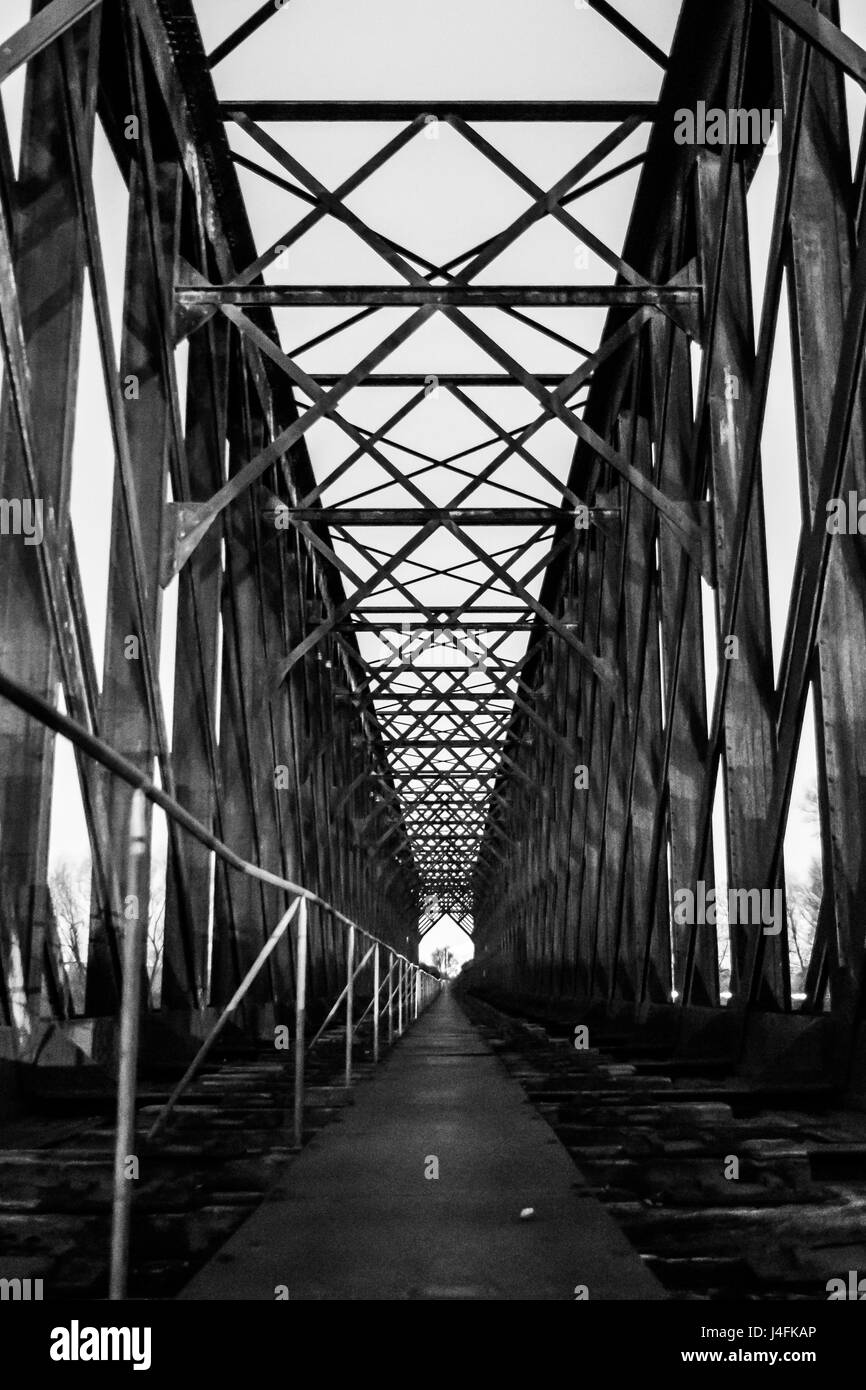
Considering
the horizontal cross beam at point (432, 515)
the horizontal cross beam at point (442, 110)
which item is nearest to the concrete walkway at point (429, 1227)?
the horizontal cross beam at point (442, 110)

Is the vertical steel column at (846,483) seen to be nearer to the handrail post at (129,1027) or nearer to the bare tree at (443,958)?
the handrail post at (129,1027)

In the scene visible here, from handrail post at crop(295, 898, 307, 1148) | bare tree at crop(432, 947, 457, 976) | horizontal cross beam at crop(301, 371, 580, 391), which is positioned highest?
horizontal cross beam at crop(301, 371, 580, 391)

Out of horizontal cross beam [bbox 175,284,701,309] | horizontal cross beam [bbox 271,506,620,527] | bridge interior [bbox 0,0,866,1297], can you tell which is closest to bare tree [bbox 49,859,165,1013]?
bridge interior [bbox 0,0,866,1297]

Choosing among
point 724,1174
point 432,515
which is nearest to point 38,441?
point 724,1174

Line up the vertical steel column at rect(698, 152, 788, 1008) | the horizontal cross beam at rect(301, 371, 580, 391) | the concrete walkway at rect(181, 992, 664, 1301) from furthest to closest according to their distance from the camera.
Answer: the horizontal cross beam at rect(301, 371, 580, 391) → the vertical steel column at rect(698, 152, 788, 1008) → the concrete walkway at rect(181, 992, 664, 1301)

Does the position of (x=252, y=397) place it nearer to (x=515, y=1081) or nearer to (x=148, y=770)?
(x=148, y=770)

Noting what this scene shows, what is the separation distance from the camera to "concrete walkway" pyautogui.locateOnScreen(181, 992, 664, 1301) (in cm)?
271

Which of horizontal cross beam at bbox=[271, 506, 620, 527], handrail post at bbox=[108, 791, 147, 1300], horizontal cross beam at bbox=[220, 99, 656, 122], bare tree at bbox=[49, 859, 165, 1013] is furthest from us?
horizontal cross beam at bbox=[271, 506, 620, 527]

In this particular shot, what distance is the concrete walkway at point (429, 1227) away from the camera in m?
2.71

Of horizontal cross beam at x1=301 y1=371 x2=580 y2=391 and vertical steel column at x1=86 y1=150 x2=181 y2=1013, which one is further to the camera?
horizontal cross beam at x1=301 y1=371 x2=580 y2=391

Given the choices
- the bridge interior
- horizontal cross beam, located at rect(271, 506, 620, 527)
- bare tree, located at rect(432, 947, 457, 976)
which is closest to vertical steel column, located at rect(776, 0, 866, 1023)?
the bridge interior

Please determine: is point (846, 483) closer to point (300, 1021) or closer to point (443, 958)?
point (300, 1021)

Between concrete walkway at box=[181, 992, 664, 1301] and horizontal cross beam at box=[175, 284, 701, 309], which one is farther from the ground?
horizontal cross beam at box=[175, 284, 701, 309]

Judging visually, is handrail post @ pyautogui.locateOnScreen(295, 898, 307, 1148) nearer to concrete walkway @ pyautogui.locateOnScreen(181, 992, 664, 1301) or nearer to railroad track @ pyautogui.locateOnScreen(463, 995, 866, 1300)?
concrete walkway @ pyautogui.locateOnScreen(181, 992, 664, 1301)
